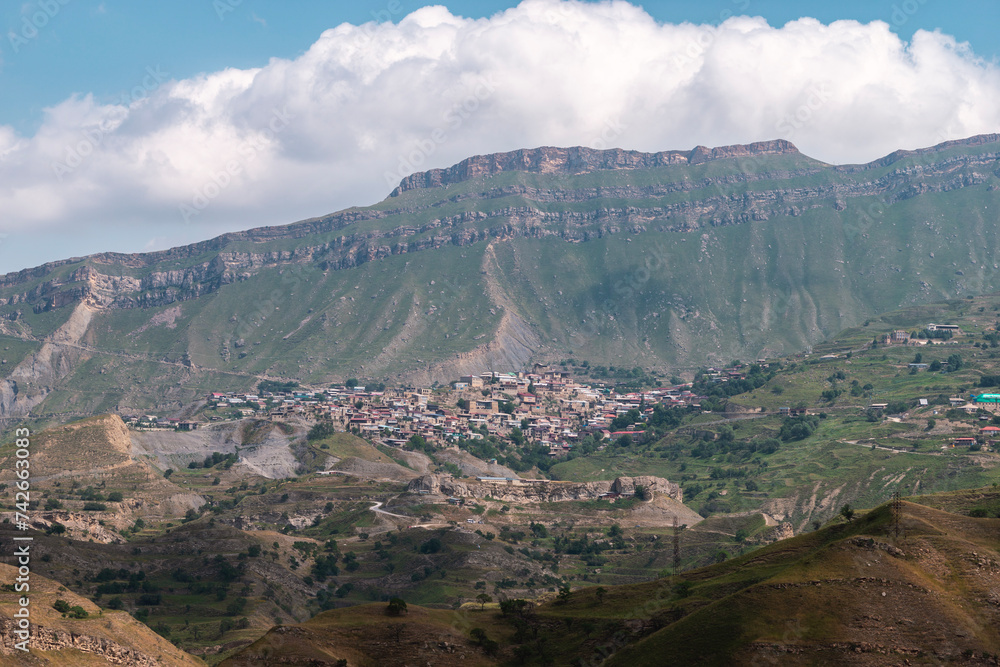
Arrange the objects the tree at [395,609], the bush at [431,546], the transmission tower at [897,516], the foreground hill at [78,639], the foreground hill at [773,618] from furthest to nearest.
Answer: the bush at [431,546] → the tree at [395,609] → the transmission tower at [897,516] → the foreground hill at [78,639] → the foreground hill at [773,618]

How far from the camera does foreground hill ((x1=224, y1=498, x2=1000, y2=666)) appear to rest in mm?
71875

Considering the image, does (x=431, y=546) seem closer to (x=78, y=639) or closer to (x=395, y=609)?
(x=395, y=609)

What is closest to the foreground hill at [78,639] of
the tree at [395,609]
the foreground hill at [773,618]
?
the foreground hill at [773,618]

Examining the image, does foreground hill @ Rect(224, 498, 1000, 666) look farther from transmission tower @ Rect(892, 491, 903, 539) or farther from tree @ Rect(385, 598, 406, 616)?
tree @ Rect(385, 598, 406, 616)

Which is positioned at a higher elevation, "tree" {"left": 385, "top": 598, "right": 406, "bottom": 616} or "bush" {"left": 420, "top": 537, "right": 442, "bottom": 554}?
"tree" {"left": 385, "top": 598, "right": 406, "bottom": 616}

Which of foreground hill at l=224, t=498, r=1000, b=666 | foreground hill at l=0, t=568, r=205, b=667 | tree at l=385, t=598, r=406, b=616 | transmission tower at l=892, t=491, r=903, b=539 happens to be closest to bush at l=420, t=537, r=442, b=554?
foreground hill at l=224, t=498, r=1000, b=666

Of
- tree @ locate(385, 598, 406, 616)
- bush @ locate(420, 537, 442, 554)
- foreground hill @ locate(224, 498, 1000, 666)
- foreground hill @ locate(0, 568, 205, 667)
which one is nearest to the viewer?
foreground hill @ locate(224, 498, 1000, 666)

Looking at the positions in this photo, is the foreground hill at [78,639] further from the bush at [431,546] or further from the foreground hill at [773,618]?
the bush at [431,546]

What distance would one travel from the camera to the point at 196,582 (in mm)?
147500

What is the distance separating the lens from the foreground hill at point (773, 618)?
236ft

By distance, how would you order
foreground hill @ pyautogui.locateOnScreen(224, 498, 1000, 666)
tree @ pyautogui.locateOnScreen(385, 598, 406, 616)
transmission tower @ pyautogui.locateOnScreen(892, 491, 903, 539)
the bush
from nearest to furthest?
foreground hill @ pyautogui.locateOnScreen(224, 498, 1000, 666) → transmission tower @ pyautogui.locateOnScreen(892, 491, 903, 539) → tree @ pyautogui.locateOnScreen(385, 598, 406, 616) → the bush

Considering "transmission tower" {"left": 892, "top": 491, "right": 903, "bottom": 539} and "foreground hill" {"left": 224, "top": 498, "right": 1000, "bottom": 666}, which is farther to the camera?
"transmission tower" {"left": 892, "top": 491, "right": 903, "bottom": 539}

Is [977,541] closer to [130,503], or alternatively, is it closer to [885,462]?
[885,462]

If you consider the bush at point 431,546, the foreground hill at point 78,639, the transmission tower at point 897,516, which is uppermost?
the transmission tower at point 897,516
